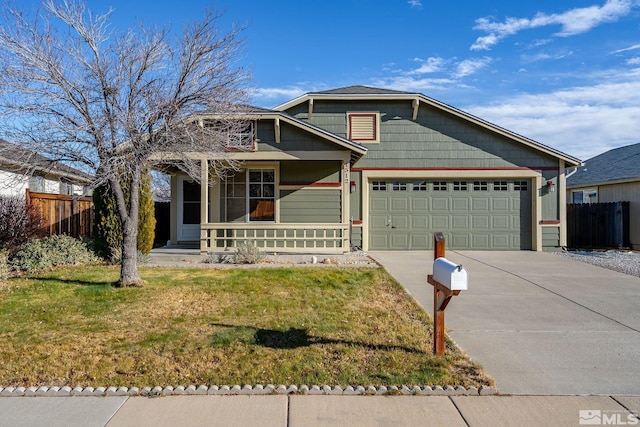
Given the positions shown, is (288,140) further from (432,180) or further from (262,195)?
(432,180)

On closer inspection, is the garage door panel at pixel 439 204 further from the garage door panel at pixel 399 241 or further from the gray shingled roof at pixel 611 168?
the gray shingled roof at pixel 611 168

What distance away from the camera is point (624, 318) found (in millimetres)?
6277

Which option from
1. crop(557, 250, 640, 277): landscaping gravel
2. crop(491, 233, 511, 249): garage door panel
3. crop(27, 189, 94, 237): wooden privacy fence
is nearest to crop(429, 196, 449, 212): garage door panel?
crop(491, 233, 511, 249): garage door panel

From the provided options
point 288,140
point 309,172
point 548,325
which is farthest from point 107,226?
point 548,325

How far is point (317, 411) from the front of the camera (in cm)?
347

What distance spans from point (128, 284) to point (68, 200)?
24.9 ft

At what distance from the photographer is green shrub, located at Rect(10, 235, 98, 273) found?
30.6 ft

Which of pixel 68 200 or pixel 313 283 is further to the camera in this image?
pixel 68 200

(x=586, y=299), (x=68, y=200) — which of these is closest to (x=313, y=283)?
(x=586, y=299)

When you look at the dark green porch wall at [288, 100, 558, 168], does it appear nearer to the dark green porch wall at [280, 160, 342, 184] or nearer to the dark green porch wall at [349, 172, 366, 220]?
the dark green porch wall at [349, 172, 366, 220]

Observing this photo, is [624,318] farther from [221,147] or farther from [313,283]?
[221,147]

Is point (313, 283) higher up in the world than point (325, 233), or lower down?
lower down

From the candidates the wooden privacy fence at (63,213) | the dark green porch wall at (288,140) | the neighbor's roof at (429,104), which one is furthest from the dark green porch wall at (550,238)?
the wooden privacy fence at (63,213)

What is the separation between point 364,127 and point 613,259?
333 inches
